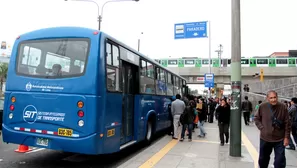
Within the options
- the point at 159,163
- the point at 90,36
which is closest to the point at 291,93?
the point at 159,163

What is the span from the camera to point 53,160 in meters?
6.54

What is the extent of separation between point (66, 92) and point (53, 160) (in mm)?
2220

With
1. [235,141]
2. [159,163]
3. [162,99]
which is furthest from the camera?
[162,99]

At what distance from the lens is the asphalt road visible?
6.08m

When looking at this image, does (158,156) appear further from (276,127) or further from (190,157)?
(276,127)

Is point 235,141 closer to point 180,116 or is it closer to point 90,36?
point 180,116

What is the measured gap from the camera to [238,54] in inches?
281

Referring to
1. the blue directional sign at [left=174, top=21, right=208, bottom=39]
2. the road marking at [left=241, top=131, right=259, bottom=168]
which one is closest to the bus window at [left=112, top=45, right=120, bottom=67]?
the road marking at [left=241, top=131, right=259, bottom=168]

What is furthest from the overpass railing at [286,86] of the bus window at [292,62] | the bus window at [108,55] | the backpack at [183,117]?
the bus window at [108,55]

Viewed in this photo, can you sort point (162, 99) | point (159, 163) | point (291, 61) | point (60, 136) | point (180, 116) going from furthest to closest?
point (291, 61), point (162, 99), point (180, 116), point (159, 163), point (60, 136)

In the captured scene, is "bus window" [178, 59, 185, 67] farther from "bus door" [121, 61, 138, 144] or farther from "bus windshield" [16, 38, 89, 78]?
"bus windshield" [16, 38, 89, 78]

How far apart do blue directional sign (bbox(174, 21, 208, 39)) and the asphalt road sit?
1270cm

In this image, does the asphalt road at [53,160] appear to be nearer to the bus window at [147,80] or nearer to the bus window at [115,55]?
the bus window at [147,80]

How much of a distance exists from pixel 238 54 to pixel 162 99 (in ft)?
14.0
